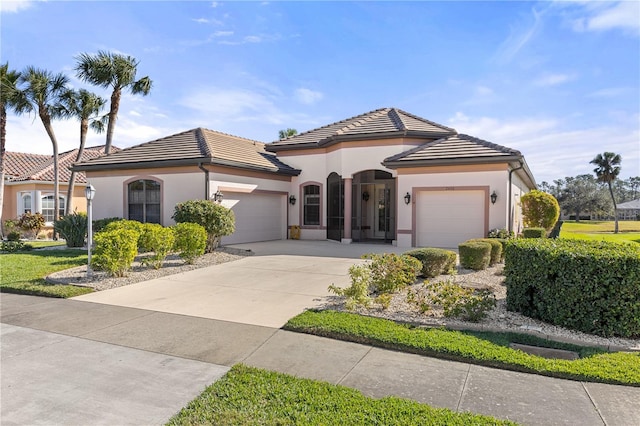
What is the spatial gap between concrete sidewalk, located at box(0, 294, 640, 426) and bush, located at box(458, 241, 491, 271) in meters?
6.07

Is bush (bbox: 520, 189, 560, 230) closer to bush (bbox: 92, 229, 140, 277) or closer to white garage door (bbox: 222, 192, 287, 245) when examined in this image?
white garage door (bbox: 222, 192, 287, 245)

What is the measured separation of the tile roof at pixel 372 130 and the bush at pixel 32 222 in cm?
1487

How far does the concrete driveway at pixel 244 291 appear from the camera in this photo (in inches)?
257

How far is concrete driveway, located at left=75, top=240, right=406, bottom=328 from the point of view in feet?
21.4

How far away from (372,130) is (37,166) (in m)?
25.0

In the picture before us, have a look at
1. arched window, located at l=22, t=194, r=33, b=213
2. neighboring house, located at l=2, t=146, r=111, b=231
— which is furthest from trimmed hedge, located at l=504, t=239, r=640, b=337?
arched window, located at l=22, t=194, r=33, b=213

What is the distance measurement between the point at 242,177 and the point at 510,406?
1438 centimetres

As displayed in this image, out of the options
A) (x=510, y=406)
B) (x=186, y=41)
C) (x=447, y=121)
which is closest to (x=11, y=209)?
(x=186, y=41)

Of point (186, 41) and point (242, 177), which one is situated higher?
point (186, 41)

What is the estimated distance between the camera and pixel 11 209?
2445 cm

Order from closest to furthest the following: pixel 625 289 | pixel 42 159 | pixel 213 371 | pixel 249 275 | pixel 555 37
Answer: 1. pixel 213 371
2. pixel 625 289
3. pixel 249 275
4. pixel 555 37
5. pixel 42 159

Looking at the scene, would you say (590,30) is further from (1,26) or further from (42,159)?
(42,159)

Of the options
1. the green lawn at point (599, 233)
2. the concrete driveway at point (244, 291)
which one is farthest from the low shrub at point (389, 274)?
the green lawn at point (599, 233)

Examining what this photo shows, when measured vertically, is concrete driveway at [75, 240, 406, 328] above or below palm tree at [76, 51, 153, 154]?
below
